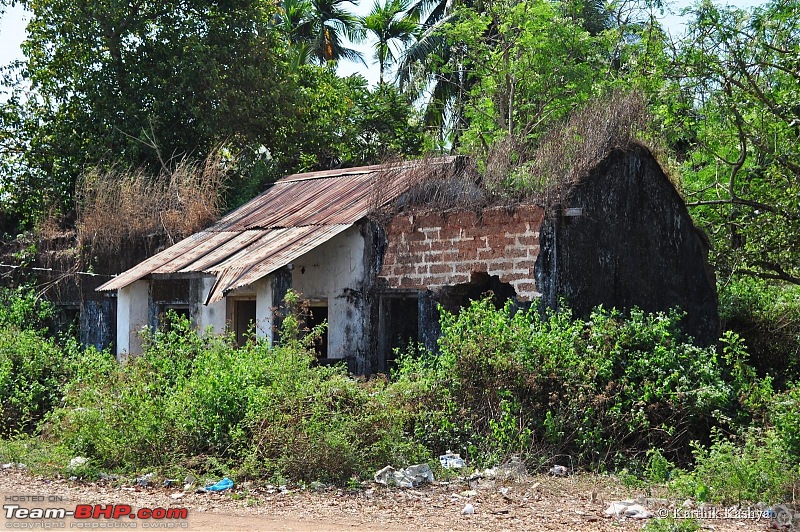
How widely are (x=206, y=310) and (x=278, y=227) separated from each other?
167 cm

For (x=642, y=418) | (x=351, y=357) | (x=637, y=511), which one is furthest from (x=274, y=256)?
(x=637, y=511)

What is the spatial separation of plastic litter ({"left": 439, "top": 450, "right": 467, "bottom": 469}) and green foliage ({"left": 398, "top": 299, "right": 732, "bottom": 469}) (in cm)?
17

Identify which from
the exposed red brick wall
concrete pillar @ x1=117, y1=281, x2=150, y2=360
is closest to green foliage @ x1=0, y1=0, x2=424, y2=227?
concrete pillar @ x1=117, y1=281, x2=150, y2=360

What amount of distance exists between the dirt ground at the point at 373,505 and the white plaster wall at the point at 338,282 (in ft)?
15.1

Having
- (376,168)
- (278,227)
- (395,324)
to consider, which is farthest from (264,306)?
(376,168)

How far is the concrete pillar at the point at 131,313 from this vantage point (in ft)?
47.6

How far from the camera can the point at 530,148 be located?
12523 mm

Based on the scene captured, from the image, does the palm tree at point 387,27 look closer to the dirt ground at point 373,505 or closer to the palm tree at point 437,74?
the palm tree at point 437,74

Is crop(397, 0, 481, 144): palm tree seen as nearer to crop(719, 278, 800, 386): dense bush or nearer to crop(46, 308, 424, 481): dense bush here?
crop(719, 278, 800, 386): dense bush

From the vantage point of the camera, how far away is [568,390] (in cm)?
916

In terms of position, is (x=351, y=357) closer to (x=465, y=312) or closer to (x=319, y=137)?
(x=465, y=312)

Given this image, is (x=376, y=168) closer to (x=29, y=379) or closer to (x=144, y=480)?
(x=29, y=379)

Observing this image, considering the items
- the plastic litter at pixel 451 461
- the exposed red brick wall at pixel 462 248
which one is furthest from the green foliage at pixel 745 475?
the exposed red brick wall at pixel 462 248

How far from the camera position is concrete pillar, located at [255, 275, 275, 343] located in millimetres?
12266
